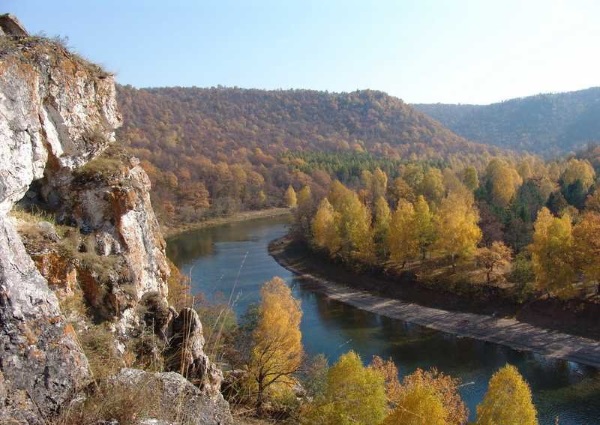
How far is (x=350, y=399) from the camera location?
14.5m

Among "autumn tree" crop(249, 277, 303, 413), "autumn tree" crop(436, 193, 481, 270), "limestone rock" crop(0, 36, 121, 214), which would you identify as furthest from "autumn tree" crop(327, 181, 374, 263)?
"limestone rock" crop(0, 36, 121, 214)

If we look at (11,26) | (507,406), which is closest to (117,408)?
(11,26)

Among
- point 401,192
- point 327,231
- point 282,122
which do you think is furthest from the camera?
point 282,122

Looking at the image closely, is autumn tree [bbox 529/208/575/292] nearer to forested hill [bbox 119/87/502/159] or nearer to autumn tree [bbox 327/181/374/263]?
autumn tree [bbox 327/181/374/263]

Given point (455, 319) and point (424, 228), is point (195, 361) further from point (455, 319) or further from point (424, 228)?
point (424, 228)

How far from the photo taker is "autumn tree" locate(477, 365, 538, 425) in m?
15.5

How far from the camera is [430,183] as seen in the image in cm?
5372

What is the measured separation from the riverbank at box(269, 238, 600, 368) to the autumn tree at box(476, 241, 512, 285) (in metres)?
3.15

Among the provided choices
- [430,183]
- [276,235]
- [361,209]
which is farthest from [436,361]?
[276,235]

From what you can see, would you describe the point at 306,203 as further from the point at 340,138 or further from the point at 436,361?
the point at 340,138

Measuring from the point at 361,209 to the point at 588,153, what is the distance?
4517 cm

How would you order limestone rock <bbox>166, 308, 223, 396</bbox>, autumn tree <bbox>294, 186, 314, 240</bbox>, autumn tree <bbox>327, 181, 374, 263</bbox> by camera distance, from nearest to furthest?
limestone rock <bbox>166, 308, 223, 396</bbox>, autumn tree <bbox>327, 181, 374, 263</bbox>, autumn tree <bbox>294, 186, 314, 240</bbox>

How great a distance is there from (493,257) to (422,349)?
983 cm

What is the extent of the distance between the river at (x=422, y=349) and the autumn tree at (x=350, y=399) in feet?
8.13
